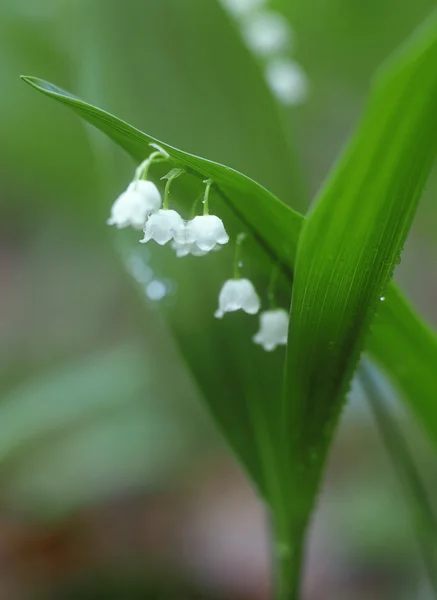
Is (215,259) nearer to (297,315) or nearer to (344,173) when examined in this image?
(297,315)

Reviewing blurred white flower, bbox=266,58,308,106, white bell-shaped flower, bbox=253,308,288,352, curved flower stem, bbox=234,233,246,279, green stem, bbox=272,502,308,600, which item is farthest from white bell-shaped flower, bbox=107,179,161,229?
blurred white flower, bbox=266,58,308,106

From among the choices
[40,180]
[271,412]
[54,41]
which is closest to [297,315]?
[271,412]

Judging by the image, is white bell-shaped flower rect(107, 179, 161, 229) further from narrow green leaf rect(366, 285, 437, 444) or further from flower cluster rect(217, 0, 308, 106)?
flower cluster rect(217, 0, 308, 106)

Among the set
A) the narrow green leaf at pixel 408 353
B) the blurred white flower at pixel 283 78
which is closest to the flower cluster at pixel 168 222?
the narrow green leaf at pixel 408 353

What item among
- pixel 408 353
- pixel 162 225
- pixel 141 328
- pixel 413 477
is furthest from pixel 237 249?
pixel 141 328

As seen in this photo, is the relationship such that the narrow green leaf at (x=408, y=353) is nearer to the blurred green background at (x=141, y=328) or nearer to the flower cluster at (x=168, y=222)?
the flower cluster at (x=168, y=222)
